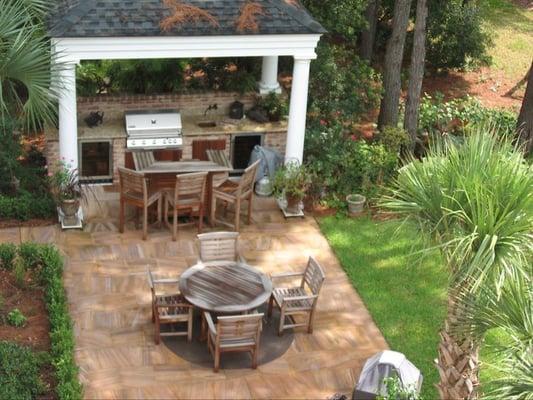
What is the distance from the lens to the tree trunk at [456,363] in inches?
424

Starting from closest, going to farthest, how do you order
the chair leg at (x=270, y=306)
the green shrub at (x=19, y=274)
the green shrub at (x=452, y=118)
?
the chair leg at (x=270, y=306), the green shrub at (x=19, y=274), the green shrub at (x=452, y=118)

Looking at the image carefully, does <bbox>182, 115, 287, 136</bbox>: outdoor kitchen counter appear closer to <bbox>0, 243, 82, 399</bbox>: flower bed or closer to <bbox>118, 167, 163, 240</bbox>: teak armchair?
<bbox>118, 167, 163, 240</bbox>: teak armchair

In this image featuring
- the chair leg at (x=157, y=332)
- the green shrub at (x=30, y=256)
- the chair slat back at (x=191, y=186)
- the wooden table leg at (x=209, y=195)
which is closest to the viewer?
the chair leg at (x=157, y=332)

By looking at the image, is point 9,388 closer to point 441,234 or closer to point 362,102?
point 441,234

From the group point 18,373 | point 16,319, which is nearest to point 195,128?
point 16,319

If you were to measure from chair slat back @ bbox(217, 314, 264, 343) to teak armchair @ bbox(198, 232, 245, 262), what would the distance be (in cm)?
193

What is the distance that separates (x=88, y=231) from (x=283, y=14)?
4.92 m

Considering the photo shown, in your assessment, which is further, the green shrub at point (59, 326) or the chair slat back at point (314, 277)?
the chair slat back at point (314, 277)

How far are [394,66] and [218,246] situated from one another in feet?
22.9

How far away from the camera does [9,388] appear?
11.9 meters

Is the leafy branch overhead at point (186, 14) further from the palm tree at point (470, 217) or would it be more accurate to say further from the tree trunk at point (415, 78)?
the palm tree at point (470, 217)

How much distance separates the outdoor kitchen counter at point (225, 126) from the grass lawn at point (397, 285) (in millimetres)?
2323

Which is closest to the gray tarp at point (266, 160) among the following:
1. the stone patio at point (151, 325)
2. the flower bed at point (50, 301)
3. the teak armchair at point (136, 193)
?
the stone patio at point (151, 325)

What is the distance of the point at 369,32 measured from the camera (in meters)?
23.1
